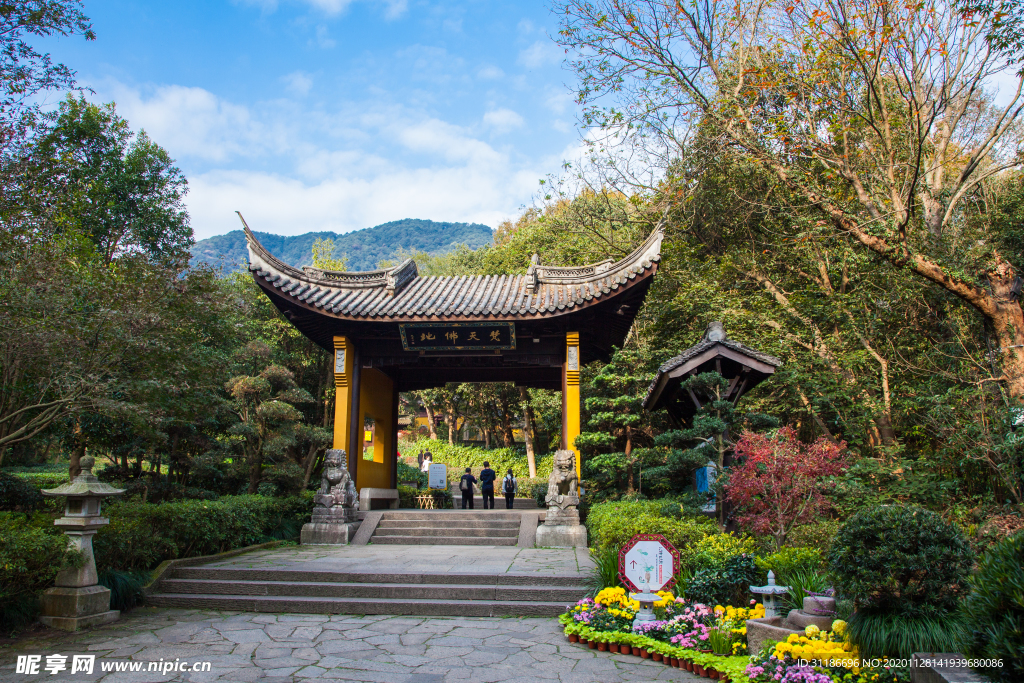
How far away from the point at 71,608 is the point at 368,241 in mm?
132216

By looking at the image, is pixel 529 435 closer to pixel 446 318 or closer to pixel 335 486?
pixel 446 318

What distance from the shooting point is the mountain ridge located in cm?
12394

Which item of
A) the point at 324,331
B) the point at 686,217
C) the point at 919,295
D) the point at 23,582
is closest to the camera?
the point at 23,582

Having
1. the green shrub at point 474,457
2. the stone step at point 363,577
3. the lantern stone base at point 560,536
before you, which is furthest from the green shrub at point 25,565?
the green shrub at point 474,457

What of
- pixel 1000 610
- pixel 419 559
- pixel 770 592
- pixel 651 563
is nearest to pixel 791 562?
pixel 770 592

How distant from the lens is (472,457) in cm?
2883

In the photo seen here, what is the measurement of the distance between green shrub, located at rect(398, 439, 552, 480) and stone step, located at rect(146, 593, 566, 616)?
18.7 m

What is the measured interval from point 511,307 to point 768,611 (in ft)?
23.3

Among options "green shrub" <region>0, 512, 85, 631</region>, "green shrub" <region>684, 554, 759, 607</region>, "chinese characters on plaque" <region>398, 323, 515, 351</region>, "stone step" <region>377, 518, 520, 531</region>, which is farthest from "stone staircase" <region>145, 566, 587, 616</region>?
"chinese characters on plaque" <region>398, 323, 515, 351</region>

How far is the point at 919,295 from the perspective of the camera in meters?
10.8

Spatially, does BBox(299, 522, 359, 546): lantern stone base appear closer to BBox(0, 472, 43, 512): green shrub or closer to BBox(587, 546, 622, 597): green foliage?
BBox(587, 546, 622, 597): green foliage

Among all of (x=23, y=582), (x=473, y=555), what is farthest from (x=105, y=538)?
(x=473, y=555)

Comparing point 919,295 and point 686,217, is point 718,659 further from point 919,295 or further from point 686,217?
point 686,217

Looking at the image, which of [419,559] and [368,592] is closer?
[368,592]
